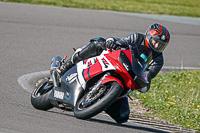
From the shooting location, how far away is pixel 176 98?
805 centimetres

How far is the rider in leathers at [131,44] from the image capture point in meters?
5.29

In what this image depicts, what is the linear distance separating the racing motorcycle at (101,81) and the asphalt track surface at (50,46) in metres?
0.29

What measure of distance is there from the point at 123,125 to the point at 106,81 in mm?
1211

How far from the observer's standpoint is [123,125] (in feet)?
A: 19.5

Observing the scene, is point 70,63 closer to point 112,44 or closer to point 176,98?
point 112,44

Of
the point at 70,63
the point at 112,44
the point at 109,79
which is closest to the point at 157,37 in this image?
the point at 112,44

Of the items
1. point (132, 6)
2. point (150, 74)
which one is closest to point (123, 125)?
point (150, 74)

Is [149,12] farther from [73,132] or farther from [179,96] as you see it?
[73,132]

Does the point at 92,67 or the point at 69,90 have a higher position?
the point at 92,67

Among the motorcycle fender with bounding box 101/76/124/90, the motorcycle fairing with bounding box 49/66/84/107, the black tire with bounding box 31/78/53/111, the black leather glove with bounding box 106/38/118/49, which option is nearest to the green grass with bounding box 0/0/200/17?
the black tire with bounding box 31/78/53/111

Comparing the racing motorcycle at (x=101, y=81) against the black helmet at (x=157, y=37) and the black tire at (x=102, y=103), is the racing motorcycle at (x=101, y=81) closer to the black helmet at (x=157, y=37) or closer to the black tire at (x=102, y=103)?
the black tire at (x=102, y=103)

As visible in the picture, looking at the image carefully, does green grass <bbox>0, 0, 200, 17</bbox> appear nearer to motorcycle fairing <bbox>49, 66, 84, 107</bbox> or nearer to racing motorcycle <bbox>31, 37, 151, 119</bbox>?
motorcycle fairing <bbox>49, 66, 84, 107</bbox>

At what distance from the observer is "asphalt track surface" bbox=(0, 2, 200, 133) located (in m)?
5.18

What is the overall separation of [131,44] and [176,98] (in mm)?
3098
